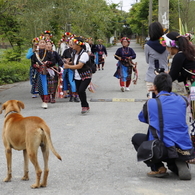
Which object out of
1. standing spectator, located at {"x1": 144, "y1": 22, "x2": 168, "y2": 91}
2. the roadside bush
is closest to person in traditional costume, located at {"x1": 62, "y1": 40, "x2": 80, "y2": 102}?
standing spectator, located at {"x1": 144, "y1": 22, "x2": 168, "y2": 91}

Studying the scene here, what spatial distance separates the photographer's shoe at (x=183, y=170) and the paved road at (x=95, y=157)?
7 centimetres

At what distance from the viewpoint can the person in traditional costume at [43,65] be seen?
37.6 ft

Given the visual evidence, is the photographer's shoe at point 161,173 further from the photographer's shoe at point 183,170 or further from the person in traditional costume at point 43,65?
the person in traditional costume at point 43,65

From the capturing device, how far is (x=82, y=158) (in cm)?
648

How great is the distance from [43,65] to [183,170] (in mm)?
6934

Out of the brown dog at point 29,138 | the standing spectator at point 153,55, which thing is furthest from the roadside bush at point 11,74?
the brown dog at point 29,138

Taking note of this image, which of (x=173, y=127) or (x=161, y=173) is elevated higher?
(x=173, y=127)

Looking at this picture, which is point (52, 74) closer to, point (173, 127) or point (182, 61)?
point (182, 61)

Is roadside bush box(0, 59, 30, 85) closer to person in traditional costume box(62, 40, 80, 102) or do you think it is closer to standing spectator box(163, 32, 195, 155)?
person in traditional costume box(62, 40, 80, 102)

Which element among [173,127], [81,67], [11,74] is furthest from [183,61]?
[11,74]

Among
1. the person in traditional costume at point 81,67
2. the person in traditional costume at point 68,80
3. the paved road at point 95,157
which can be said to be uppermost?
the person in traditional costume at point 81,67

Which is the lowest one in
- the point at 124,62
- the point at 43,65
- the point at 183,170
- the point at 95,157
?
the point at 95,157

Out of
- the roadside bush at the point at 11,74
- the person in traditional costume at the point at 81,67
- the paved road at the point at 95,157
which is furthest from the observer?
the roadside bush at the point at 11,74

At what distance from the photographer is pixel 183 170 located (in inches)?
205
